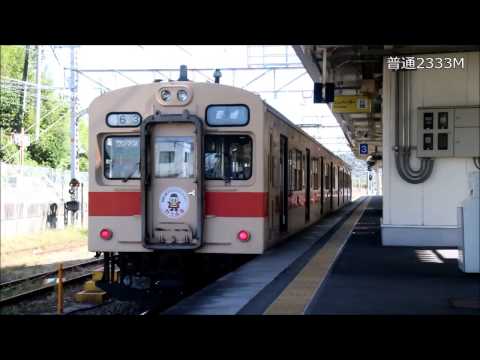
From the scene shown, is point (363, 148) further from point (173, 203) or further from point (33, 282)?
point (173, 203)

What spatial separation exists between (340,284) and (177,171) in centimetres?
238

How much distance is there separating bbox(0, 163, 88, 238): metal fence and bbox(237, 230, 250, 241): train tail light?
7766 mm

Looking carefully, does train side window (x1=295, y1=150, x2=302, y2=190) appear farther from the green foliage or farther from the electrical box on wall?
the green foliage

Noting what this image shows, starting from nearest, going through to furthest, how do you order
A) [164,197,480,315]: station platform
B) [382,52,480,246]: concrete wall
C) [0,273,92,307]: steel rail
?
[164,197,480,315]: station platform
[0,273,92,307]: steel rail
[382,52,480,246]: concrete wall

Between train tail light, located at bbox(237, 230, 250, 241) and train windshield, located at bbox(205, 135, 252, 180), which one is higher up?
train windshield, located at bbox(205, 135, 252, 180)

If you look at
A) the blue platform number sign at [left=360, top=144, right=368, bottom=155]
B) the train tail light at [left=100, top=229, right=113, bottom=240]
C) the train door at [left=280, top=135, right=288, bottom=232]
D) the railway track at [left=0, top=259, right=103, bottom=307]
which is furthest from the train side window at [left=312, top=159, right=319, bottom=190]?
the train tail light at [left=100, top=229, right=113, bottom=240]

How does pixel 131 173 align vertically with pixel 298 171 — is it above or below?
below

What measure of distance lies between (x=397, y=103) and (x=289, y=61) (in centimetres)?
461

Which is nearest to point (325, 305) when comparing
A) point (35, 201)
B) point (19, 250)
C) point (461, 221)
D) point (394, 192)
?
point (461, 221)

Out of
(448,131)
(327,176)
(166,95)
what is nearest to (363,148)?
(327,176)

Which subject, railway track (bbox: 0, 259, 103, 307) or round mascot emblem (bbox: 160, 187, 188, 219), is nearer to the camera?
round mascot emblem (bbox: 160, 187, 188, 219)

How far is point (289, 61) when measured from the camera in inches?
587

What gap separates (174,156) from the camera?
795 centimetres

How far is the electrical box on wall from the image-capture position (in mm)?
10438
